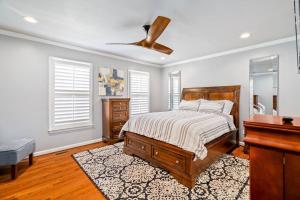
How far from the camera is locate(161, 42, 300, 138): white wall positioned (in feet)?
10.2

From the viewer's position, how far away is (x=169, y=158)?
2.41 m

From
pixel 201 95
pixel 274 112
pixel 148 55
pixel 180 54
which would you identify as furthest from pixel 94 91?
pixel 274 112

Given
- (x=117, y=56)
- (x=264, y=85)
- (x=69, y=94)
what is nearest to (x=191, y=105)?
(x=264, y=85)

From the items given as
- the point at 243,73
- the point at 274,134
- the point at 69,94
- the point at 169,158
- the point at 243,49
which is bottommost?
the point at 169,158

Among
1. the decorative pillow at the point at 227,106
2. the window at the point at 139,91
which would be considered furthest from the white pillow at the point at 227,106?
the window at the point at 139,91

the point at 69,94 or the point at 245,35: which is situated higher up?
the point at 245,35

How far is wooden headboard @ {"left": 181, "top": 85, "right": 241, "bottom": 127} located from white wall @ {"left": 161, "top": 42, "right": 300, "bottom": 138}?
14cm

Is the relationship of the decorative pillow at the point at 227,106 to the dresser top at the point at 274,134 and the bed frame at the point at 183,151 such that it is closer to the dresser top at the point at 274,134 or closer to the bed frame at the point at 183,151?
the bed frame at the point at 183,151

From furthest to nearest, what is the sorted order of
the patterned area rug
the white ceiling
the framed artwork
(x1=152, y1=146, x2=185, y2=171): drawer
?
the framed artwork
(x1=152, y1=146, x2=185, y2=171): drawer
the white ceiling
the patterned area rug

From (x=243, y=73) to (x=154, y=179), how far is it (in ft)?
11.2

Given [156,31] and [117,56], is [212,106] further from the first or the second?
[117,56]

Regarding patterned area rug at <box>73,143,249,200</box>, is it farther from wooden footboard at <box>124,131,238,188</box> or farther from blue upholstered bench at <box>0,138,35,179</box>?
blue upholstered bench at <box>0,138,35,179</box>

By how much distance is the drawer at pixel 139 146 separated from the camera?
2807 mm

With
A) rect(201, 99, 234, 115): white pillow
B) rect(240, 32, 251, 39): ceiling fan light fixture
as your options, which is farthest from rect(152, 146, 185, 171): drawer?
rect(240, 32, 251, 39): ceiling fan light fixture
